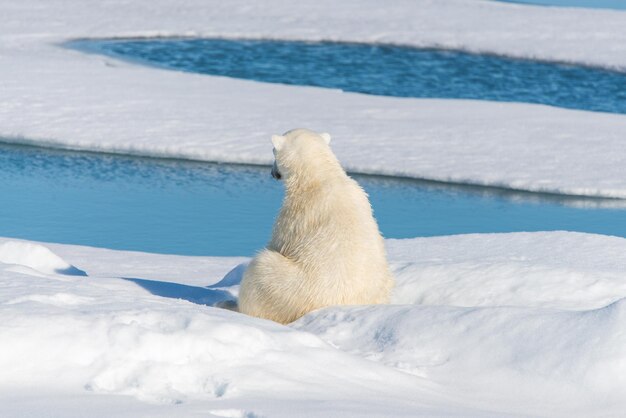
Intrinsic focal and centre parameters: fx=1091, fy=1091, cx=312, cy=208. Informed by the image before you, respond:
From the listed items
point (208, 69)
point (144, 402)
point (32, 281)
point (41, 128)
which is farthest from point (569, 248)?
point (208, 69)

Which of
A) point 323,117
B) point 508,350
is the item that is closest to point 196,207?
point 323,117

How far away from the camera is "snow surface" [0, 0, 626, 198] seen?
8.48 metres

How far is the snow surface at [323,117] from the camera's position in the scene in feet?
27.8

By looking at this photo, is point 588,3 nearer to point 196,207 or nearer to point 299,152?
point 196,207

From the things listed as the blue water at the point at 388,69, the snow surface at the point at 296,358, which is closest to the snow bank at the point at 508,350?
the snow surface at the point at 296,358

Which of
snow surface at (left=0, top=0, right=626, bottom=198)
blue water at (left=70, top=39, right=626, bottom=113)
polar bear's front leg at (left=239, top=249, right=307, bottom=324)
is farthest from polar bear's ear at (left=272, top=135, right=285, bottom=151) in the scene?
blue water at (left=70, top=39, right=626, bottom=113)

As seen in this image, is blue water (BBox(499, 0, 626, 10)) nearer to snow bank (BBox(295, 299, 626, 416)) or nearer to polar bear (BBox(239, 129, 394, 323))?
polar bear (BBox(239, 129, 394, 323))

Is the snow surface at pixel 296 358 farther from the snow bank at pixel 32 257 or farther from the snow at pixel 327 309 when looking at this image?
the snow bank at pixel 32 257

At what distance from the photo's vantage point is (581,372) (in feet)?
9.77

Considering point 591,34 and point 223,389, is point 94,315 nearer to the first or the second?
point 223,389

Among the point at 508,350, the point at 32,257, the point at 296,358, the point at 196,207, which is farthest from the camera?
the point at 196,207

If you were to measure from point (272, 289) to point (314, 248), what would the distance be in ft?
0.66

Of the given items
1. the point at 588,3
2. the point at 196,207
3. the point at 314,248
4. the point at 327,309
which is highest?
the point at 588,3

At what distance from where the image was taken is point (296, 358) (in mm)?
2973
